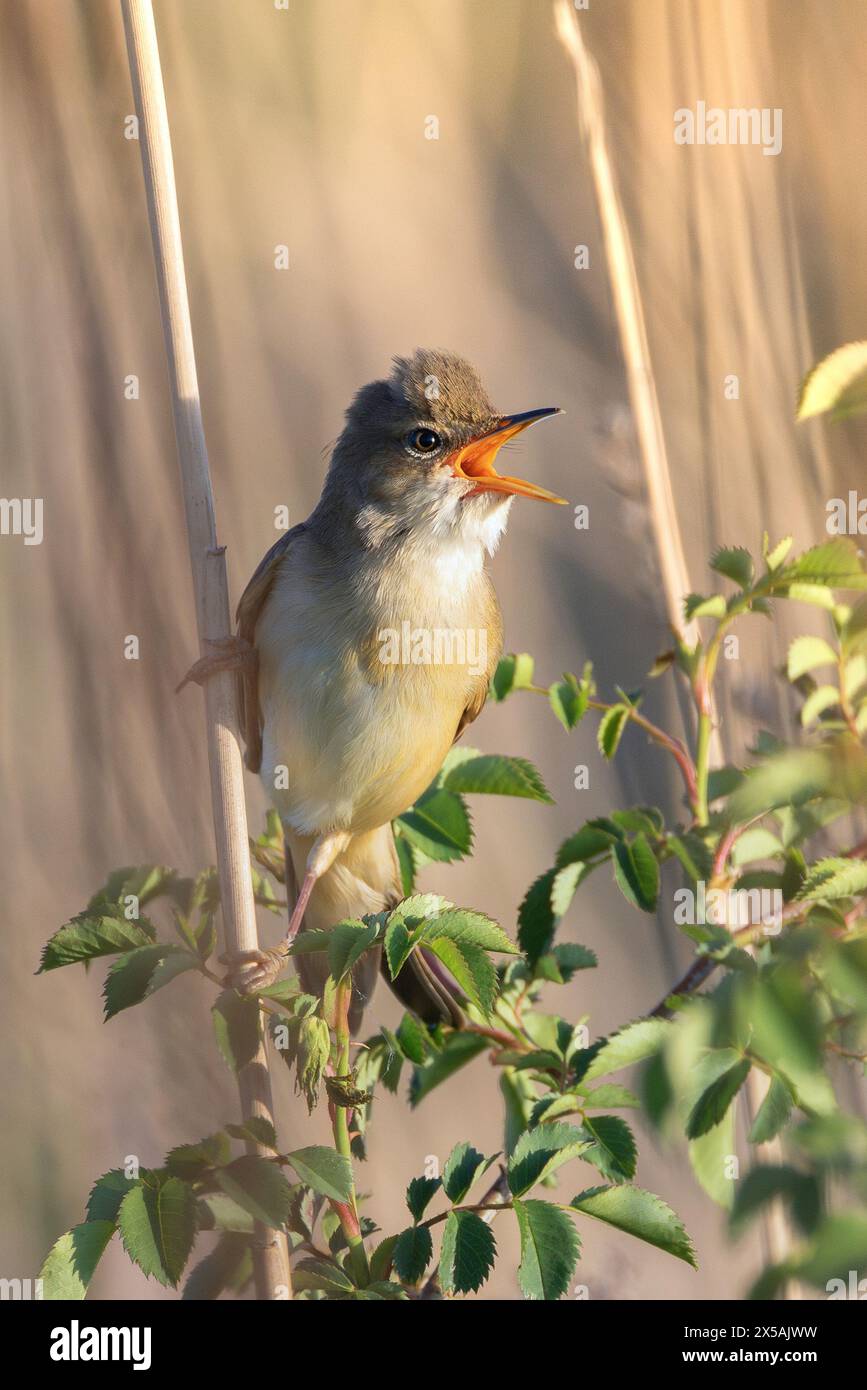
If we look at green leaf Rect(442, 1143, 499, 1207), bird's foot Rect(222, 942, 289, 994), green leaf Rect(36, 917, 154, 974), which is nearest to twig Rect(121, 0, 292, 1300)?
bird's foot Rect(222, 942, 289, 994)

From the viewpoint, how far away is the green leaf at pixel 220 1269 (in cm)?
158

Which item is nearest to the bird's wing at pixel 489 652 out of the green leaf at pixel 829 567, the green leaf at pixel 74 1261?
the green leaf at pixel 829 567

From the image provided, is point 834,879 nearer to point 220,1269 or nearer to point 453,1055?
point 453,1055

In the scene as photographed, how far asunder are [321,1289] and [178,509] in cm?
179

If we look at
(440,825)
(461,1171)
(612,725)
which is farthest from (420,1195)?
(612,725)

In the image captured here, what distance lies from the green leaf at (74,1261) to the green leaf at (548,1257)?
1.58 feet

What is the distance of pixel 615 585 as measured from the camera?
2879 mm

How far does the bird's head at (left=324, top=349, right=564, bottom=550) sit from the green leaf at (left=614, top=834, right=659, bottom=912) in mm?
862

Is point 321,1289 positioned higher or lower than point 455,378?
lower

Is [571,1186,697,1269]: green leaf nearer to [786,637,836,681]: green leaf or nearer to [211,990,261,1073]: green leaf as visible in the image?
[211,990,261,1073]: green leaf

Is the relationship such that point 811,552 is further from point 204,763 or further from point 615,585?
point 204,763

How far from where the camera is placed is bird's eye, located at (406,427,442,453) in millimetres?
2248

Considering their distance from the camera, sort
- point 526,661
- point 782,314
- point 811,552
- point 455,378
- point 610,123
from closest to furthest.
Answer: point 811,552 < point 526,661 < point 455,378 < point 782,314 < point 610,123
